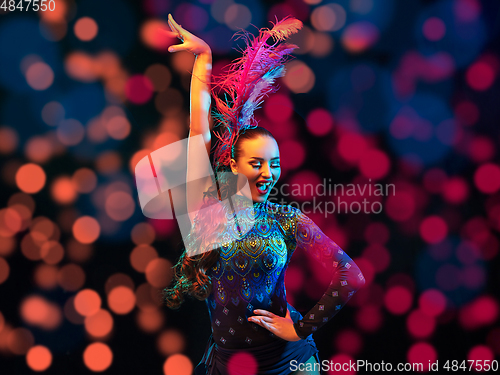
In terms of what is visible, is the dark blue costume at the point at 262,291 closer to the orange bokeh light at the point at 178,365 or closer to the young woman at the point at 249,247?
the young woman at the point at 249,247

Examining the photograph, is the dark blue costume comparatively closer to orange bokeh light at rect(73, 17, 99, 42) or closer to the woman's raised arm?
the woman's raised arm

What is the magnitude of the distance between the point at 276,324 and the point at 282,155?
1002 mm

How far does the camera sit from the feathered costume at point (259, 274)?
1.18 metres

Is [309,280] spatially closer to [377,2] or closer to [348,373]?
[348,373]

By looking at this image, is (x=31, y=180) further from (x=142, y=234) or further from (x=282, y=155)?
(x=282, y=155)

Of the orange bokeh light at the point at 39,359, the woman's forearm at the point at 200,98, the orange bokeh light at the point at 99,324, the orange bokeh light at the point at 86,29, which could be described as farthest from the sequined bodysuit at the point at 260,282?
the orange bokeh light at the point at 86,29

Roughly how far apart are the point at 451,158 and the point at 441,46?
61 centimetres

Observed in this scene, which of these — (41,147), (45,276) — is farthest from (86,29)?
(45,276)

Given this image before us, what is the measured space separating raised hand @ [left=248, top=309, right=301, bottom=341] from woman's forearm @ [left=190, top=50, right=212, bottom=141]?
1.97 feet

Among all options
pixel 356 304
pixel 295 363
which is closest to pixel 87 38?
pixel 295 363

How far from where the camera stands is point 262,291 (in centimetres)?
120

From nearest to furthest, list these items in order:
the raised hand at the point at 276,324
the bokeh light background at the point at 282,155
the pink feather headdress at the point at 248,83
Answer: the raised hand at the point at 276,324, the pink feather headdress at the point at 248,83, the bokeh light background at the point at 282,155

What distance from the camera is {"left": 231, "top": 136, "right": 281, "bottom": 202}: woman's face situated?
1223 mm

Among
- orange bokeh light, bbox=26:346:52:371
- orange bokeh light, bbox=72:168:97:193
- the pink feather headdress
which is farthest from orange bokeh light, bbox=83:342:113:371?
the pink feather headdress
